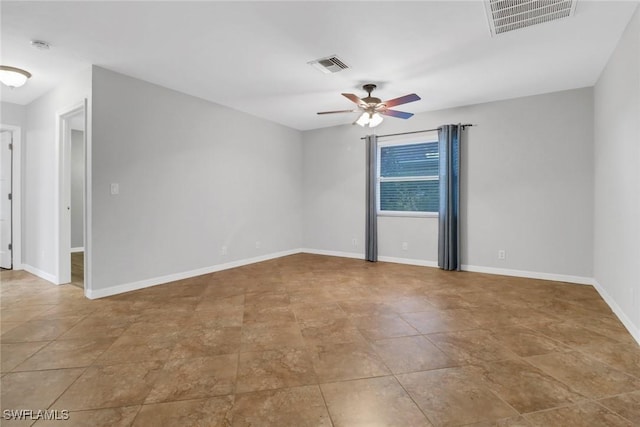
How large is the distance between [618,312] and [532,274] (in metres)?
1.56

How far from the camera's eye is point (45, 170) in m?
4.23

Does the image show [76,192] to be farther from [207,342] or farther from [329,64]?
[329,64]

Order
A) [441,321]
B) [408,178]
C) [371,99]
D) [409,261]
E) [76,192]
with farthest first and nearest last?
[76,192] < [408,178] < [409,261] < [371,99] < [441,321]

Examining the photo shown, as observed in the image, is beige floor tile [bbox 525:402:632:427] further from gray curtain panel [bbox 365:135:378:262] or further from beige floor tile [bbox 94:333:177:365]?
gray curtain panel [bbox 365:135:378:262]

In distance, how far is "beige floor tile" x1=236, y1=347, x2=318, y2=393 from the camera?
1.85 meters

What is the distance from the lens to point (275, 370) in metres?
2.00

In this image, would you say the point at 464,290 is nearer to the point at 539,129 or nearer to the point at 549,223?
the point at 549,223

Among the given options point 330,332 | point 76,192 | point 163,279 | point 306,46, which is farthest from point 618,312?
point 76,192

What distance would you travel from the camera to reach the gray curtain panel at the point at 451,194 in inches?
190

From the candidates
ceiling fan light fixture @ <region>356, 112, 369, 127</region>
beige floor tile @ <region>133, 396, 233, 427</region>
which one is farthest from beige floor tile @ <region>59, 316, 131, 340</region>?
ceiling fan light fixture @ <region>356, 112, 369, 127</region>

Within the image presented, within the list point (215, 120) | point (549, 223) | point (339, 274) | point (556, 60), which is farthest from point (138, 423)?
point (549, 223)

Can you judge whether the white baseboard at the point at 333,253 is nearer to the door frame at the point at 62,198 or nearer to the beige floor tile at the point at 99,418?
the door frame at the point at 62,198

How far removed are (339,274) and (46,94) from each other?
4850 mm

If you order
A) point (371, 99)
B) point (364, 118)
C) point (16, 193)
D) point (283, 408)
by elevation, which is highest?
point (371, 99)
